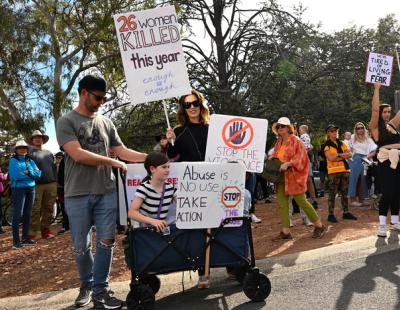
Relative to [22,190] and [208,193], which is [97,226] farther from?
[22,190]

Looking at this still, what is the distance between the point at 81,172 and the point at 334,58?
539 inches

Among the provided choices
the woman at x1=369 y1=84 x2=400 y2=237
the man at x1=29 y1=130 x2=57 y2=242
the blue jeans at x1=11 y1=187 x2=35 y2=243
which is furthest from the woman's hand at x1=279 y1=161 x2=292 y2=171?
the man at x1=29 y1=130 x2=57 y2=242

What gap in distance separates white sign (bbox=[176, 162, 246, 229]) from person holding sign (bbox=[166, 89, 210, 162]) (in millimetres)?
554

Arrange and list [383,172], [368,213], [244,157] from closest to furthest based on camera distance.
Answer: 1. [244,157]
2. [383,172]
3. [368,213]

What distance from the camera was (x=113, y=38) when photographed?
52.4 feet

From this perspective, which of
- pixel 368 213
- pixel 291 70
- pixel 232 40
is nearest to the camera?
pixel 368 213

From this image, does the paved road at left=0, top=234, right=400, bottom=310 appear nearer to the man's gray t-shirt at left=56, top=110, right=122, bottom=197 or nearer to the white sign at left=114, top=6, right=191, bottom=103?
the man's gray t-shirt at left=56, top=110, right=122, bottom=197

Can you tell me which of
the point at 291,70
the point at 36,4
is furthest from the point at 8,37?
the point at 291,70

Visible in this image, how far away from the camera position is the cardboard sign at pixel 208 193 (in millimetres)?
3838

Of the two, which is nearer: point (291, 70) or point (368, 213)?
point (368, 213)

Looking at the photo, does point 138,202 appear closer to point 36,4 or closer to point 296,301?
point 296,301

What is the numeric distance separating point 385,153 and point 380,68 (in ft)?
6.01

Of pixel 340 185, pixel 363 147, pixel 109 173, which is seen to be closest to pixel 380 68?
pixel 340 185

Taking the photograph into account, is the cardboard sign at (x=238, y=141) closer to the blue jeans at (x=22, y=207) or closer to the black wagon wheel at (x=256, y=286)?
the black wagon wheel at (x=256, y=286)
